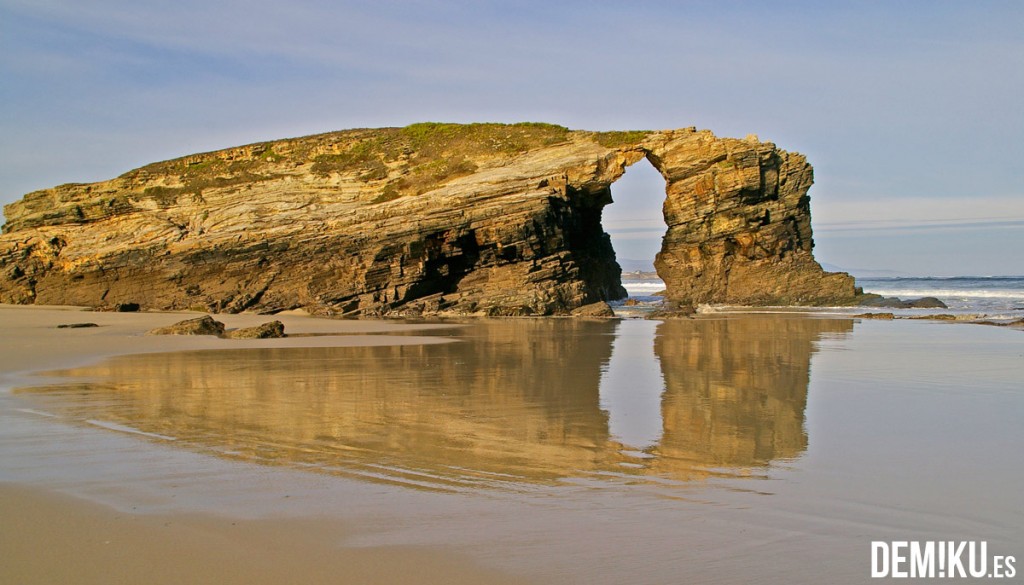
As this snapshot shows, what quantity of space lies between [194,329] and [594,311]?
41.9 ft

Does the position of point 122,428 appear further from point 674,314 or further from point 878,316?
point 878,316

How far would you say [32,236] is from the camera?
31672mm

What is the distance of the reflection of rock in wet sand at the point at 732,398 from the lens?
19.1ft

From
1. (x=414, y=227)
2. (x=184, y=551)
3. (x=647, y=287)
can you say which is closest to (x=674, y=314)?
(x=414, y=227)

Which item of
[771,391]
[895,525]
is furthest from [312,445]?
[771,391]

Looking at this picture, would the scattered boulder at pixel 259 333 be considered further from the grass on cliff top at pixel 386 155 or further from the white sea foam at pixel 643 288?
the white sea foam at pixel 643 288

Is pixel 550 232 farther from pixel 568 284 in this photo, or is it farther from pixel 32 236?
pixel 32 236

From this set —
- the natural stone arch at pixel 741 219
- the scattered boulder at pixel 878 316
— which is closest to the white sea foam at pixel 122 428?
the scattered boulder at pixel 878 316

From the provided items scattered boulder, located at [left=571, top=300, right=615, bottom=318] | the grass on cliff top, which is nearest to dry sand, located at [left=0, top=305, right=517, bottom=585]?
scattered boulder, located at [left=571, top=300, right=615, bottom=318]

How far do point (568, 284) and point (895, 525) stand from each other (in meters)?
23.0

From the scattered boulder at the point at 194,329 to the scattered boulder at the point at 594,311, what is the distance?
12.0 meters

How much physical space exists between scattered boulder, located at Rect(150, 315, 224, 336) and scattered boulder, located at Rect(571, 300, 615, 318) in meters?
12.0

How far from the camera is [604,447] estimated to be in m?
6.01

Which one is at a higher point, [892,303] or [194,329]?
[892,303]
